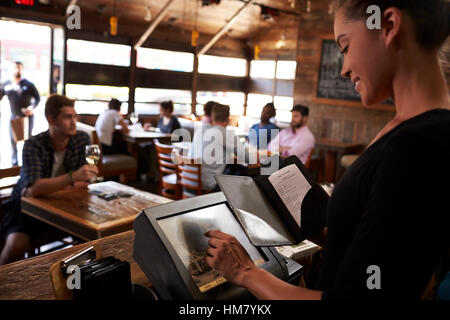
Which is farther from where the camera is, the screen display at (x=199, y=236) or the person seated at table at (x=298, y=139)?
the person seated at table at (x=298, y=139)

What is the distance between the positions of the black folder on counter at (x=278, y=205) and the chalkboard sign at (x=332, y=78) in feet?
21.8

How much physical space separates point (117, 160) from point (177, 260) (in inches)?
184

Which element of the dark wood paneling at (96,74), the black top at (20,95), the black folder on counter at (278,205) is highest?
the dark wood paneling at (96,74)

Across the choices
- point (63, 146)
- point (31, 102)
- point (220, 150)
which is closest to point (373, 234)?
point (63, 146)

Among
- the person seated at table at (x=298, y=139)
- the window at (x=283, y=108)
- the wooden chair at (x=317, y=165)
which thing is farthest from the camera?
the window at (x=283, y=108)

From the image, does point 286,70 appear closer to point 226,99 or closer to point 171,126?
point 226,99

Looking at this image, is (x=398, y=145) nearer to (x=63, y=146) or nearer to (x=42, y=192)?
(x=42, y=192)

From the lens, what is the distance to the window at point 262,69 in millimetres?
10073

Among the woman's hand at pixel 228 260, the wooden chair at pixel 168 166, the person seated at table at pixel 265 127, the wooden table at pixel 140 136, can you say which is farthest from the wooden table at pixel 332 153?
the woman's hand at pixel 228 260

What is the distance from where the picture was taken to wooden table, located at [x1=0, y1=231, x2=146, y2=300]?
1012mm

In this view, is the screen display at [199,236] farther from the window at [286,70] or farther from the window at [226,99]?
the window at [286,70]

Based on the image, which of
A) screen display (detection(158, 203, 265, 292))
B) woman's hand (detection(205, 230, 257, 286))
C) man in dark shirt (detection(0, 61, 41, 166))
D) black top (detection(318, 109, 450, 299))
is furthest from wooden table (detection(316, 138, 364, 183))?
black top (detection(318, 109, 450, 299))

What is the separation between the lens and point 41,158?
2.41m

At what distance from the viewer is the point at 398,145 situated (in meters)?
0.60
